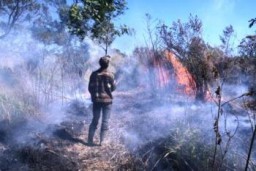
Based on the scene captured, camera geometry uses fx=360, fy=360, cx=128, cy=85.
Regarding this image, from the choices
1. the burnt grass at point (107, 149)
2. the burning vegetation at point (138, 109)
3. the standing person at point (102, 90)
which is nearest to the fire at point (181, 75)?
the burning vegetation at point (138, 109)

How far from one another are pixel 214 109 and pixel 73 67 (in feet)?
21.0

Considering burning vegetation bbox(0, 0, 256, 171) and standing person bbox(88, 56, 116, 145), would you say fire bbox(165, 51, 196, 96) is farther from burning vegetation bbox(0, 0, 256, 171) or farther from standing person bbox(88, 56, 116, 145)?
standing person bbox(88, 56, 116, 145)

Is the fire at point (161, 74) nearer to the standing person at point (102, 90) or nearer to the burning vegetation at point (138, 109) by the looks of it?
the burning vegetation at point (138, 109)

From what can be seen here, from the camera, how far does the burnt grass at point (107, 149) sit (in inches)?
230

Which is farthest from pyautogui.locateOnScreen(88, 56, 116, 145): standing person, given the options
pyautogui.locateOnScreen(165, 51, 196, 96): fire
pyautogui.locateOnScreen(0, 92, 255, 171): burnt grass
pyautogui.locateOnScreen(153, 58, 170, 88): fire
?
pyautogui.locateOnScreen(153, 58, 170, 88): fire

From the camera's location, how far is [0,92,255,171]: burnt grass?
5.85 m

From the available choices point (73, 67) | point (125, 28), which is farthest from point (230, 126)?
point (125, 28)

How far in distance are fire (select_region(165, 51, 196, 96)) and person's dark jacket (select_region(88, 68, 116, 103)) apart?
519cm

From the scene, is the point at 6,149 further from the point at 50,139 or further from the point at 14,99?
the point at 14,99

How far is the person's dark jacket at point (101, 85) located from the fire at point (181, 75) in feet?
17.0

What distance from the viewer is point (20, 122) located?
7902 mm

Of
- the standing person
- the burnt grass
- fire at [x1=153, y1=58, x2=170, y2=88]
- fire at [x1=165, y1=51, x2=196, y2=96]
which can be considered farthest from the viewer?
fire at [x1=153, y1=58, x2=170, y2=88]

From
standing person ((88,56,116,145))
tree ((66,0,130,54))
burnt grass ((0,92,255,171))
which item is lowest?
burnt grass ((0,92,255,171))

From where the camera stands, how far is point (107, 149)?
23.2ft
